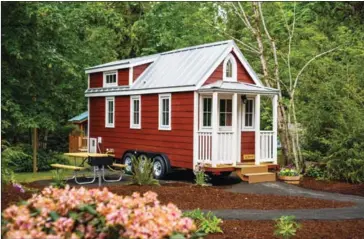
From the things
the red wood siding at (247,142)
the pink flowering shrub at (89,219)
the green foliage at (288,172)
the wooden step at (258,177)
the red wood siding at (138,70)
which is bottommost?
the wooden step at (258,177)

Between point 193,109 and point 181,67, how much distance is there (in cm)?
219

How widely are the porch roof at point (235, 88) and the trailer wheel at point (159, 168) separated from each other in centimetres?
291

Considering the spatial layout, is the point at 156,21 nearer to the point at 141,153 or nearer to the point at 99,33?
the point at 99,33

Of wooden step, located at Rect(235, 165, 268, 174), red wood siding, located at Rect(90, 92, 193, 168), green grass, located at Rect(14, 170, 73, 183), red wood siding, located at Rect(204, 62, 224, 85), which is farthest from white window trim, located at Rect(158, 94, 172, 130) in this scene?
green grass, located at Rect(14, 170, 73, 183)

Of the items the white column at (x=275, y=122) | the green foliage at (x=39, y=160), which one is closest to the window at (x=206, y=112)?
the white column at (x=275, y=122)

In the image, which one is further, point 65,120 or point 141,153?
point 65,120

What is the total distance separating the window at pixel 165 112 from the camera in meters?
15.2

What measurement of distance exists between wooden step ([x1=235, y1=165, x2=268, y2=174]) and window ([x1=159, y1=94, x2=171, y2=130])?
2740 mm

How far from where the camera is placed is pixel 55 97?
679 inches

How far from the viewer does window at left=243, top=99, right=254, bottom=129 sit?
50.2 ft

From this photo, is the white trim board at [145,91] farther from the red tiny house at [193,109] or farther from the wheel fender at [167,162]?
the wheel fender at [167,162]

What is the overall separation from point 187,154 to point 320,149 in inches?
187

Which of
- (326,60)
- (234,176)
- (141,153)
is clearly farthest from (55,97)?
(326,60)

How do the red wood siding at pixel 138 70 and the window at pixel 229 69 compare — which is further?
the red wood siding at pixel 138 70
